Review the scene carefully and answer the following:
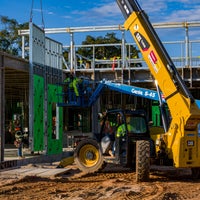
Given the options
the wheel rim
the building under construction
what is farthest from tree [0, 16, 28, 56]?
the wheel rim

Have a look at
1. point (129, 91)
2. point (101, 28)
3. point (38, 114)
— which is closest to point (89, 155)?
point (129, 91)

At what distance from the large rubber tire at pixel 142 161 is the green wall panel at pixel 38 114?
7358 mm

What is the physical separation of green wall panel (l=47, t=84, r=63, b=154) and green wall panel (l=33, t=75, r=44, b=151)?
2.17 ft

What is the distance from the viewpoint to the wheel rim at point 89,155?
41.7 feet

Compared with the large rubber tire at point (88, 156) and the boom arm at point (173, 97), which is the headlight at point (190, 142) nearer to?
the boom arm at point (173, 97)

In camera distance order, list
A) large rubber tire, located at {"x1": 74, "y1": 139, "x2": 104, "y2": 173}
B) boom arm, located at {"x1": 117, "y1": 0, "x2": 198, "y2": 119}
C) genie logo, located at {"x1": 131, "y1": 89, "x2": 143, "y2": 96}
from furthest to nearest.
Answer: genie logo, located at {"x1": 131, "y1": 89, "x2": 143, "y2": 96} → large rubber tire, located at {"x1": 74, "y1": 139, "x2": 104, "y2": 173} → boom arm, located at {"x1": 117, "y1": 0, "x2": 198, "y2": 119}

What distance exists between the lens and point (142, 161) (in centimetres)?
1061

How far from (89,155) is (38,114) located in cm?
555

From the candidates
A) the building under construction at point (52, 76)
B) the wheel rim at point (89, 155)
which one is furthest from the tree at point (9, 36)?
the wheel rim at point (89, 155)

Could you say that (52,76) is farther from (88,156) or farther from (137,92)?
(88,156)

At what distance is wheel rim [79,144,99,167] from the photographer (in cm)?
1272

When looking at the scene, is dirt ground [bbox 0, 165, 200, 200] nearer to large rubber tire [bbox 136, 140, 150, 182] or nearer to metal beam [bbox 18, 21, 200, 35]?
large rubber tire [bbox 136, 140, 150, 182]

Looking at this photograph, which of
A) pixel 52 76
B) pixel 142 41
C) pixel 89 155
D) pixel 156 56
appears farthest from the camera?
pixel 52 76

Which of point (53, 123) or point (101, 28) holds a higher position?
point (101, 28)
